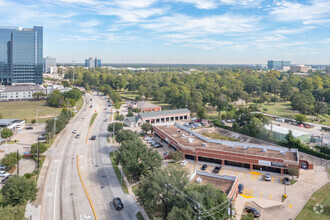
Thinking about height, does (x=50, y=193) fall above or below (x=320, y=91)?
below

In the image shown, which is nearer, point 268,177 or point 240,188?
point 240,188

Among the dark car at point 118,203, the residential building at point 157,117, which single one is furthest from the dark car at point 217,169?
the residential building at point 157,117

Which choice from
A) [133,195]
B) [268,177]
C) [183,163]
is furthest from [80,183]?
[268,177]

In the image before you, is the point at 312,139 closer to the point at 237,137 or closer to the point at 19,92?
the point at 237,137

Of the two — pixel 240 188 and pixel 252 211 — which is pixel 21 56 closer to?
pixel 240 188

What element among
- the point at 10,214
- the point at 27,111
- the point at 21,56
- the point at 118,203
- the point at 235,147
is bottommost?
the point at 118,203

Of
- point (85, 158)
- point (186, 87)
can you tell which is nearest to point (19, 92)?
point (186, 87)

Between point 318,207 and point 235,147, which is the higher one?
point 235,147
